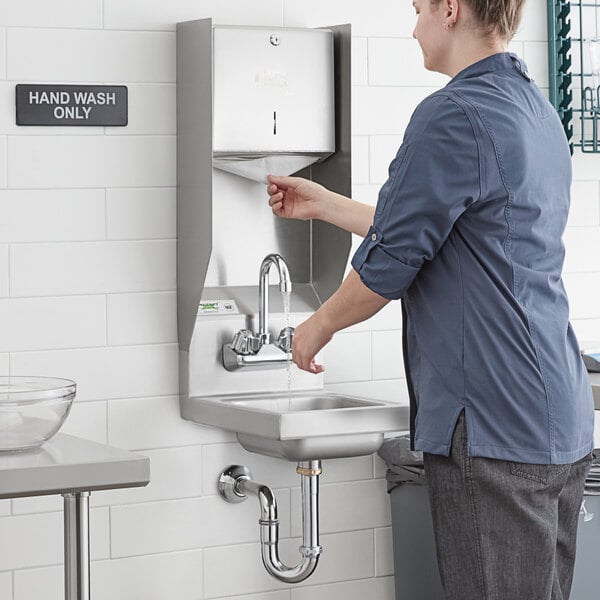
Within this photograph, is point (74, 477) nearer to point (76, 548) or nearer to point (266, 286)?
point (76, 548)

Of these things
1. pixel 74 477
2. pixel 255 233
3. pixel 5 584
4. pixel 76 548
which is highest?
pixel 255 233

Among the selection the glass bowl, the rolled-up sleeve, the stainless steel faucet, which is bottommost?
the glass bowl

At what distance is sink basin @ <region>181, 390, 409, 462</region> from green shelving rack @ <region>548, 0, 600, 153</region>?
1.01 metres

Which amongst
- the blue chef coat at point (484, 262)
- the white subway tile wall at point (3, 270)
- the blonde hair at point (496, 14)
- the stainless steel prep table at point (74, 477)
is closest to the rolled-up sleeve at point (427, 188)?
the blue chef coat at point (484, 262)

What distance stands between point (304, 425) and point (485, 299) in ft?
2.32

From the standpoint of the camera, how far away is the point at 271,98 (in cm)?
261

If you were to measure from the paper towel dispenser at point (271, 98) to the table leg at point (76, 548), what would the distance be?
0.97 meters

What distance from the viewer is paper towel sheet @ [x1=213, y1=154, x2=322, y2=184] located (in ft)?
8.70

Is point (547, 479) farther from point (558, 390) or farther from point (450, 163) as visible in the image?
point (450, 163)

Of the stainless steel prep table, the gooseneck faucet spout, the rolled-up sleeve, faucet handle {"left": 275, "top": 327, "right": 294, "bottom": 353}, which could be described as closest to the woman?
the rolled-up sleeve

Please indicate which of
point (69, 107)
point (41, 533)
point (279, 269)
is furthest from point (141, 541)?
point (69, 107)

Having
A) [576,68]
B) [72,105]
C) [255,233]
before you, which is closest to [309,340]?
[255,233]

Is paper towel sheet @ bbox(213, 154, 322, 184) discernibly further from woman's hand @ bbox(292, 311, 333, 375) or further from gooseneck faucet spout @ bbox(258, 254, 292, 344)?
woman's hand @ bbox(292, 311, 333, 375)

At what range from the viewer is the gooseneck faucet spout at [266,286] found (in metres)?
2.58
